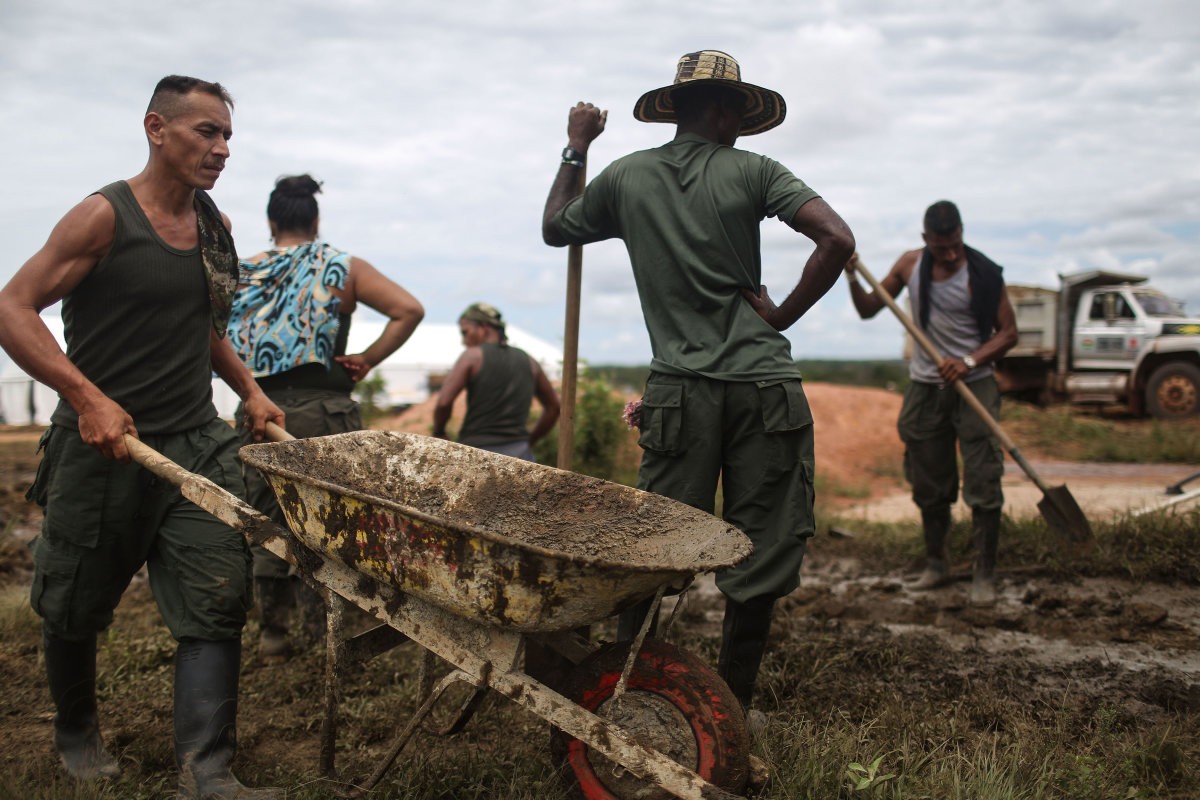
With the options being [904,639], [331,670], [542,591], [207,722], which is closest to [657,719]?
[542,591]

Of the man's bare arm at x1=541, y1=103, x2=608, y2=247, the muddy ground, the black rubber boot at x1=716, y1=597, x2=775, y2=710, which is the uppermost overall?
the man's bare arm at x1=541, y1=103, x2=608, y2=247

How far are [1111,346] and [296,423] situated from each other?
656 inches

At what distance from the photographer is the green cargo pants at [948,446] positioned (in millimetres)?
5266

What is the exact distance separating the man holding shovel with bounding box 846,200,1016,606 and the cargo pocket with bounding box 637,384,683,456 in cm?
244

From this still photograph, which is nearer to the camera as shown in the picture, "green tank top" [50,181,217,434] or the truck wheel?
"green tank top" [50,181,217,434]

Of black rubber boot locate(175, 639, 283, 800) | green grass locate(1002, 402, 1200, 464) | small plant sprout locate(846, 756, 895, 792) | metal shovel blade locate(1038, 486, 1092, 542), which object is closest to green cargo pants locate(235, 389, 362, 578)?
black rubber boot locate(175, 639, 283, 800)

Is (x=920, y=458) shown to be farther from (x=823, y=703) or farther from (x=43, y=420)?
(x=43, y=420)

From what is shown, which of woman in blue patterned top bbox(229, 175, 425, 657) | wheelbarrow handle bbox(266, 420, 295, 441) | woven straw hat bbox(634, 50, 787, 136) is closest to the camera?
woven straw hat bbox(634, 50, 787, 136)

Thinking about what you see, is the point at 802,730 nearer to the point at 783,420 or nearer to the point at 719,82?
the point at 783,420

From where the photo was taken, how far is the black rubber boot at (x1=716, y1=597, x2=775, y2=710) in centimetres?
321

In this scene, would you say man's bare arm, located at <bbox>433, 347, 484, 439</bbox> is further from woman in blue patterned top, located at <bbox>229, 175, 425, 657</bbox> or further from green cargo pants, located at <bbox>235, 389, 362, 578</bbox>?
green cargo pants, located at <bbox>235, 389, 362, 578</bbox>

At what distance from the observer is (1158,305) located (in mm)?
17422

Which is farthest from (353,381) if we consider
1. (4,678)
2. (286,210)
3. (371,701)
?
(4,678)

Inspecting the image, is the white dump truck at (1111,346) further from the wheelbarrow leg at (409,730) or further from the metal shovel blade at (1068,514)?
the wheelbarrow leg at (409,730)
